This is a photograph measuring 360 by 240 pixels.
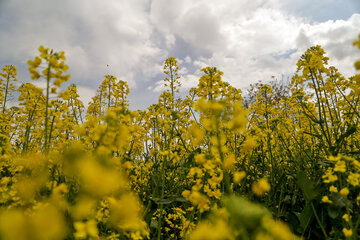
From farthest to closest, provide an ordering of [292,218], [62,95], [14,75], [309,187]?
[14,75], [292,218], [309,187], [62,95]

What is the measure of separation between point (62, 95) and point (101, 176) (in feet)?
4.15

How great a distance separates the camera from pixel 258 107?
404cm

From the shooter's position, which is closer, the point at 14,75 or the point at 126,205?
the point at 126,205

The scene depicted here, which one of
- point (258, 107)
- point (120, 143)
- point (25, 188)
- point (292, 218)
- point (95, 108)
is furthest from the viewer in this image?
point (95, 108)

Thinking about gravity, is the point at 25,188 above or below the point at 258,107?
below

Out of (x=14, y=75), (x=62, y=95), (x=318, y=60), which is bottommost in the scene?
(x=62, y=95)

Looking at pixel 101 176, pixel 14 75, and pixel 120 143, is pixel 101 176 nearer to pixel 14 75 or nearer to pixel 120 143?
pixel 120 143

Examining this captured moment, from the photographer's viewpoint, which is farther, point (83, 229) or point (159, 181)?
point (159, 181)

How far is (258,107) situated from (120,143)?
11.3 ft

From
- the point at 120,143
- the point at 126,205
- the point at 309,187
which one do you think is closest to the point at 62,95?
the point at 120,143

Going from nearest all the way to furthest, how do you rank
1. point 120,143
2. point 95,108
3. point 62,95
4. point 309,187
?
point 120,143 → point 62,95 → point 309,187 → point 95,108

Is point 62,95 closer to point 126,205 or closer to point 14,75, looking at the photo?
point 126,205

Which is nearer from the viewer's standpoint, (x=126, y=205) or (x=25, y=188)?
(x=126, y=205)

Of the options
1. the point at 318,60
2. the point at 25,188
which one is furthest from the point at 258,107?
the point at 25,188
